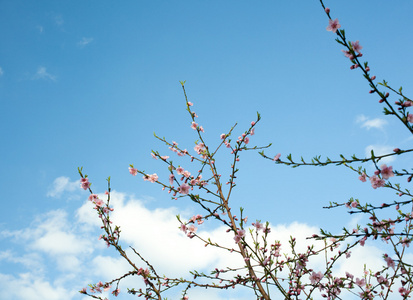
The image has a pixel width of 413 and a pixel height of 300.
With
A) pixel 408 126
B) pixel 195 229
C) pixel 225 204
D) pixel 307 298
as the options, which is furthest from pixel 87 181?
pixel 408 126

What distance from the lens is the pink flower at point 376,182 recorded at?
2.99 metres

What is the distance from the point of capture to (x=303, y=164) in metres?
2.99

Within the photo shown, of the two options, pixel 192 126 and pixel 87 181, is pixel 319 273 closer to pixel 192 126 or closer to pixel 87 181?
pixel 192 126

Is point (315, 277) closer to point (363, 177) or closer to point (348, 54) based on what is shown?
point (363, 177)

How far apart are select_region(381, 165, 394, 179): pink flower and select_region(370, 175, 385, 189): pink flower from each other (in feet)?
0.87

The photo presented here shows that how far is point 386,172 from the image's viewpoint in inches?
107

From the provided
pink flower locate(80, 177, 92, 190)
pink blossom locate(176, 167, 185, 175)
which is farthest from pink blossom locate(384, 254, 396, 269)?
pink flower locate(80, 177, 92, 190)

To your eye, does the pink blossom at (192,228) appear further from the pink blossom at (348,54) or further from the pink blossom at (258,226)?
the pink blossom at (348,54)

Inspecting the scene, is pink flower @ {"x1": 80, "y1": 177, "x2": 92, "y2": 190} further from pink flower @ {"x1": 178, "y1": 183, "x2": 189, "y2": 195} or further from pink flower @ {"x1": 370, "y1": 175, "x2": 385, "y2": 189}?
pink flower @ {"x1": 370, "y1": 175, "x2": 385, "y2": 189}

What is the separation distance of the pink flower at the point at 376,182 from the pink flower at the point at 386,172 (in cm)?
27

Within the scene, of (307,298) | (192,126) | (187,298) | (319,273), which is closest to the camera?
(307,298)

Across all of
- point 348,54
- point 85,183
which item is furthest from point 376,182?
point 85,183

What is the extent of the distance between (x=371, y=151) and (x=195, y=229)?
276cm

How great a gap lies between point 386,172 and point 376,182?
0.34 metres
